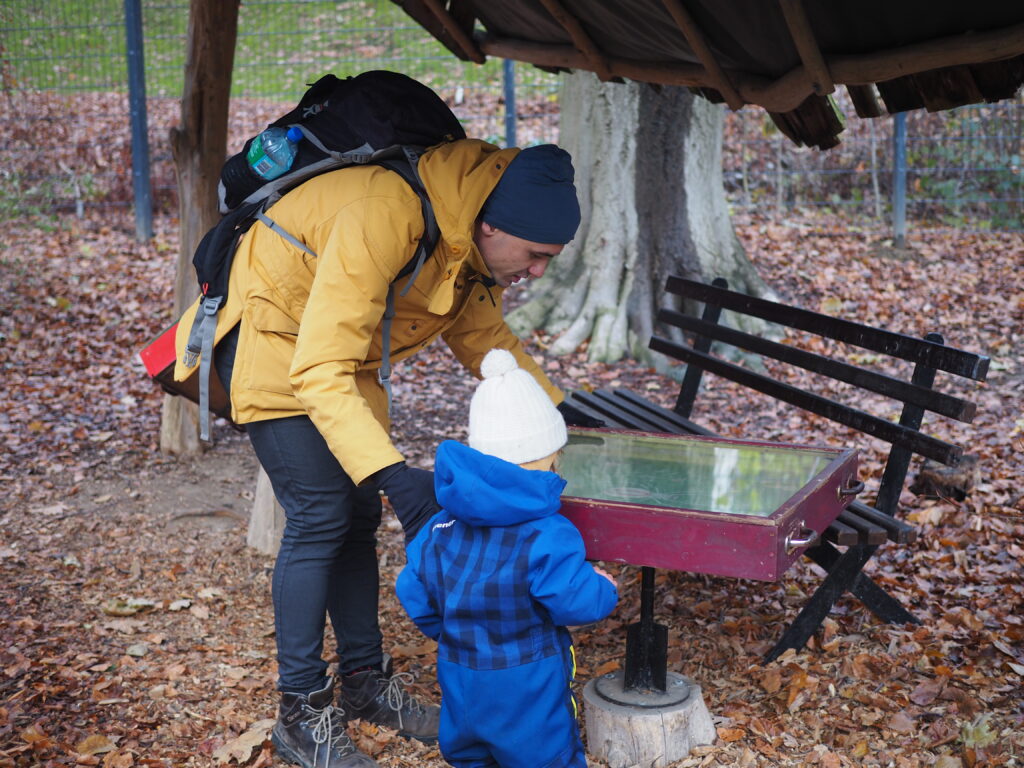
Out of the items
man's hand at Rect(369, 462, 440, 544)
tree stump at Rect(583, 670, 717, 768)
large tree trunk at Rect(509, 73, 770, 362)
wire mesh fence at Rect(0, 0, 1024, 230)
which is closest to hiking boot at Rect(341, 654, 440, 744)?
tree stump at Rect(583, 670, 717, 768)

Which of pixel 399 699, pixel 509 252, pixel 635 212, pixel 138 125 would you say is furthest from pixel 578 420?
pixel 138 125

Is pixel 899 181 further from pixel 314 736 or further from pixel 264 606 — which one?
pixel 314 736

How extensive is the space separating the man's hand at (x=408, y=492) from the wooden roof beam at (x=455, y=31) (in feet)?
7.23

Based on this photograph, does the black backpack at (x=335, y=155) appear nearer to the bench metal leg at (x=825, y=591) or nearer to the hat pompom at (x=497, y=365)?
the hat pompom at (x=497, y=365)

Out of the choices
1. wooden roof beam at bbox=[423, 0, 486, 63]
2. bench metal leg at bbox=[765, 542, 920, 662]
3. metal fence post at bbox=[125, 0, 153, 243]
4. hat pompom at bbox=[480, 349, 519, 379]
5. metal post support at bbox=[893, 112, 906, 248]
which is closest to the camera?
hat pompom at bbox=[480, 349, 519, 379]

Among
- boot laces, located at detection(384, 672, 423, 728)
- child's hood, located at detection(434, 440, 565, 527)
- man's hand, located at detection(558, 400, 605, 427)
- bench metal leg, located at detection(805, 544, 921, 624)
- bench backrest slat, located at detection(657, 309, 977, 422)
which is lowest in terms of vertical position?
boot laces, located at detection(384, 672, 423, 728)

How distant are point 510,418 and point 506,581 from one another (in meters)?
0.40

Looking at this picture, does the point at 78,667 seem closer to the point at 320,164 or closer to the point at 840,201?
the point at 320,164

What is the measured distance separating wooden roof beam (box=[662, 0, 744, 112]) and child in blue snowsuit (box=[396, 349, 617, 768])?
4.22ft

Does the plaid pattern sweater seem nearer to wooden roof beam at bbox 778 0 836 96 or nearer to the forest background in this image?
the forest background

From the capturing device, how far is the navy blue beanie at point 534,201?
2.80m

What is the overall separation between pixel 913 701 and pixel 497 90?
9.75 metres

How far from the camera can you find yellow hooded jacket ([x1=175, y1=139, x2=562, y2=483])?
2662 millimetres

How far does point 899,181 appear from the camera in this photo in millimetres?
10477
